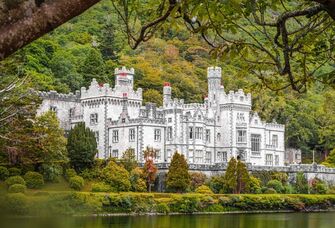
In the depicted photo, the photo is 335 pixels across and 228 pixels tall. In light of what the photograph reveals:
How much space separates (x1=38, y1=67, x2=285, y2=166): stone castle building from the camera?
5550 centimetres

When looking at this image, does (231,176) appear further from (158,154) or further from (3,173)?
(3,173)

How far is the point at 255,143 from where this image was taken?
61156 mm

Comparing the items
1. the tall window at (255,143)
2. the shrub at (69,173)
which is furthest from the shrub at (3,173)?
the tall window at (255,143)

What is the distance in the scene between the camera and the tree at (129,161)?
1925 inches

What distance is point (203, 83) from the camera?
8175 centimetres

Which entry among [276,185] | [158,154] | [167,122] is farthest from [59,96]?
[276,185]

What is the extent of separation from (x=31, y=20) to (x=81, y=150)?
4345 cm

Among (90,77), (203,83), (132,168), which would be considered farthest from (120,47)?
(132,168)

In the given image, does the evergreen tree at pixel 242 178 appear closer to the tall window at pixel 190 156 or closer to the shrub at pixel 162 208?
the tall window at pixel 190 156

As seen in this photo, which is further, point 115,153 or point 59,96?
point 59,96

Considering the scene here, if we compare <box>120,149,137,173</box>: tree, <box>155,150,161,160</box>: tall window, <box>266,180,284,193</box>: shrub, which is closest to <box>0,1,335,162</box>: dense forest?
<box>155,150,161,160</box>: tall window

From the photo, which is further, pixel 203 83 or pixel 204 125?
pixel 203 83

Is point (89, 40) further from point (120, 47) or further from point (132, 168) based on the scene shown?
point (132, 168)

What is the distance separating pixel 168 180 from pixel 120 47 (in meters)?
45.1
